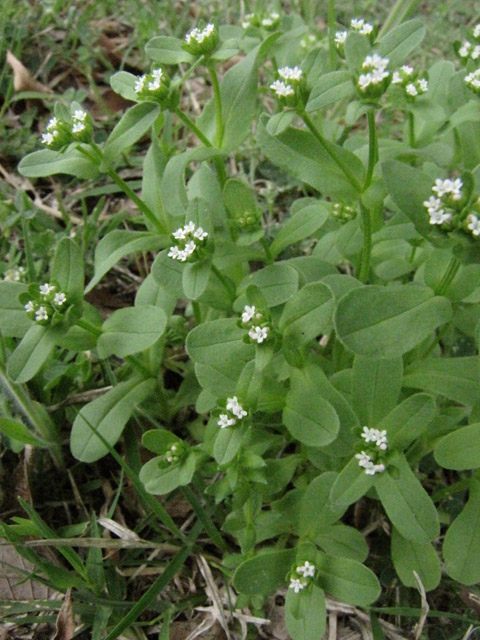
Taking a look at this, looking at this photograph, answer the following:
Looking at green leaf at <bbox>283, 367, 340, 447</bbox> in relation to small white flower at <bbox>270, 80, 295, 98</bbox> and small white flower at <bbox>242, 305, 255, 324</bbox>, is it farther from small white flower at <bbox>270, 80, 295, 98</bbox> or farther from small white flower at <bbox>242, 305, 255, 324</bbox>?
small white flower at <bbox>270, 80, 295, 98</bbox>

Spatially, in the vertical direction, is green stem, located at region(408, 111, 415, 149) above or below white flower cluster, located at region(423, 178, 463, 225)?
below

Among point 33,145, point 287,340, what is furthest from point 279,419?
point 33,145

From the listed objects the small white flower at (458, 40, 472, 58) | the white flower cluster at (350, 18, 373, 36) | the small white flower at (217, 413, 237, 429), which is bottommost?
the small white flower at (217, 413, 237, 429)

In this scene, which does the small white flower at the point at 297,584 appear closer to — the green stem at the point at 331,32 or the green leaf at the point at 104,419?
the green leaf at the point at 104,419

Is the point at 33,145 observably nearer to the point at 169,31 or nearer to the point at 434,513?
the point at 169,31

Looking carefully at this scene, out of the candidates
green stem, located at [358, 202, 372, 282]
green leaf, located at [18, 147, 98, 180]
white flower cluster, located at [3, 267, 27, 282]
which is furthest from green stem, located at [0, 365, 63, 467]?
green stem, located at [358, 202, 372, 282]

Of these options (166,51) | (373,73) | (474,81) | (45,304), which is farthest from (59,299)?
(474,81)

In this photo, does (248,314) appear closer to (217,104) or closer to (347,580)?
(217,104)
